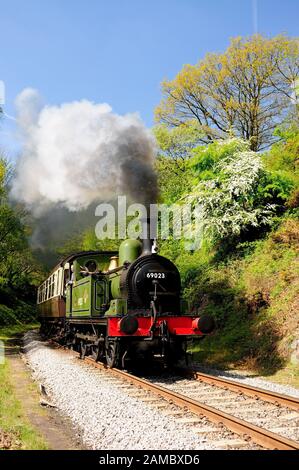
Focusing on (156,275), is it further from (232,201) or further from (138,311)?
(232,201)

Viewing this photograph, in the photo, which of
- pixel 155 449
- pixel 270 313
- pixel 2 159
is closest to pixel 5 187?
pixel 2 159

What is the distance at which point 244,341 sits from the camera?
13.2 m

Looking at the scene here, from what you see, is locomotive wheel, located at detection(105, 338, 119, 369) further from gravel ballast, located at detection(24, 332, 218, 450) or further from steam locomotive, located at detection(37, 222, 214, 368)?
gravel ballast, located at detection(24, 332, 218, 450)

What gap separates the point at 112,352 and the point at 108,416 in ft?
13.7

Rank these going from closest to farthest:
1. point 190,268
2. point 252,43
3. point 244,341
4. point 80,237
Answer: point 244,341 → point 190,268 → point 252,43 → point 80,237

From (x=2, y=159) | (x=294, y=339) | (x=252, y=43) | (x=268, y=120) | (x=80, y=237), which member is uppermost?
(x=252, y=43)

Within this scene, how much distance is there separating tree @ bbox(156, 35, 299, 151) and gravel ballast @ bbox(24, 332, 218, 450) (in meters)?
21.6

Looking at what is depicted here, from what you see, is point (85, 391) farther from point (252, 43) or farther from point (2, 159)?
point (252, 43)

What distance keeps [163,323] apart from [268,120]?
22.6 metres

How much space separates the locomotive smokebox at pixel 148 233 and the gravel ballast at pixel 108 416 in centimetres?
302

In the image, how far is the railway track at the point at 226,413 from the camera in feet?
17.4

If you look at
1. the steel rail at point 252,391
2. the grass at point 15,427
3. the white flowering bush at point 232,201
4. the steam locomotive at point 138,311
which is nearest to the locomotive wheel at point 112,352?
the steam locomotive at point 138,311

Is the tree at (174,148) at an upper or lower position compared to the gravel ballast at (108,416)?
upper

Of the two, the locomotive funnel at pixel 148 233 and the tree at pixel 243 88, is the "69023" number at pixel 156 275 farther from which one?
the tree at pixel 243 88
